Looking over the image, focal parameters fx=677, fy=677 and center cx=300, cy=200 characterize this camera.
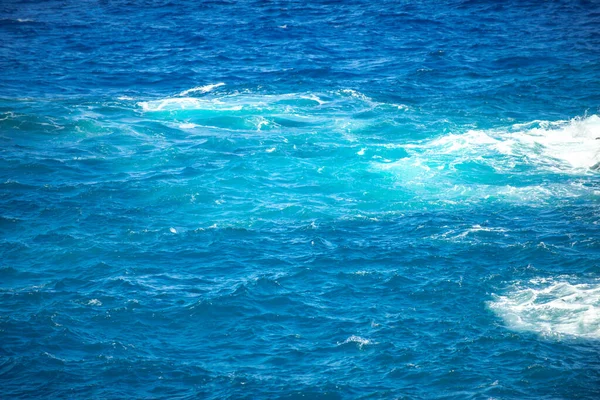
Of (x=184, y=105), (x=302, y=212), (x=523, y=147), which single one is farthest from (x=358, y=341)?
(x=184, y=105)

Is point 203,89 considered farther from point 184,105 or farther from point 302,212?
point 302,212

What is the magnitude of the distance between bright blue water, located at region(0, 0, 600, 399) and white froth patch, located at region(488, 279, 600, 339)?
135mm

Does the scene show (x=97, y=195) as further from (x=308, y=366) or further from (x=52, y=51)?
(x=52, y=51)

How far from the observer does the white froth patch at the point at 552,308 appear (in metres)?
40.1

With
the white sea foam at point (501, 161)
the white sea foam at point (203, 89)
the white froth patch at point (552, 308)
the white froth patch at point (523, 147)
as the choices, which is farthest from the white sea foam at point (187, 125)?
the white froth patch at point (552, 308)

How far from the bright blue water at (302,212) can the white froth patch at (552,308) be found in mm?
135

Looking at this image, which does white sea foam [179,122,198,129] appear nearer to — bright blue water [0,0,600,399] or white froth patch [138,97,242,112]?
bright blue water [0,0,600,399]

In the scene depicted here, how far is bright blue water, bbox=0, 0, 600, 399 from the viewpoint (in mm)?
38031

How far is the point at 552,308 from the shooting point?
41.7 meters

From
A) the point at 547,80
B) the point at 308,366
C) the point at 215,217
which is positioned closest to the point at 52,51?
the point at 215,217

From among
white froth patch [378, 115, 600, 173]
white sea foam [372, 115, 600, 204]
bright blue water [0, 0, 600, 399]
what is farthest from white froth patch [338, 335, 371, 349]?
white froth patch [378, 115, 600, 173]

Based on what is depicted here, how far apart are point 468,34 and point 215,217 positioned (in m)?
57.2

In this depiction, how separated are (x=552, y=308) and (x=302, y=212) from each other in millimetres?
20920

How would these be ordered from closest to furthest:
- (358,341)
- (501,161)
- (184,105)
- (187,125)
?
(358,341) < (501,161) < (187,125) < (184,105)
